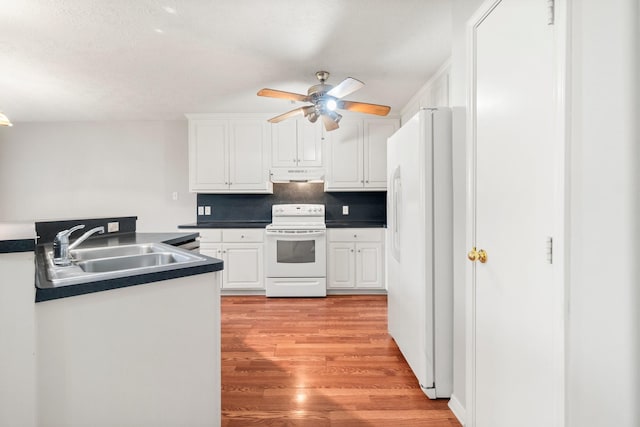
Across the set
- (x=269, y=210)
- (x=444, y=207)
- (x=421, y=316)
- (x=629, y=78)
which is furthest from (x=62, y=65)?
(x=629, y=78)

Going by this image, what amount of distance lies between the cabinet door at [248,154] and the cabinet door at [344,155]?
32.5 inches

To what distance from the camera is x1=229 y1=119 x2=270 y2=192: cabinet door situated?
423 centimetres

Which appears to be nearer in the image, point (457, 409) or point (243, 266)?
point (457, 409)

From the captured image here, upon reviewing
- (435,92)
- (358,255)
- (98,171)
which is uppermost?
(435,92)

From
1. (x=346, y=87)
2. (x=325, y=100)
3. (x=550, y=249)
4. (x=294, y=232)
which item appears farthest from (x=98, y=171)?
(x=550, y=249)

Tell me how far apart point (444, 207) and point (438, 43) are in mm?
1386

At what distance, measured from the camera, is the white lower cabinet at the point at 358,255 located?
4.05 meters

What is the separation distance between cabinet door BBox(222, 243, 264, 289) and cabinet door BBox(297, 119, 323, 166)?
128 cm

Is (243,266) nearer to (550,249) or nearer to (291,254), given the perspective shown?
(291,254)

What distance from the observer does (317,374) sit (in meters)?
2.18

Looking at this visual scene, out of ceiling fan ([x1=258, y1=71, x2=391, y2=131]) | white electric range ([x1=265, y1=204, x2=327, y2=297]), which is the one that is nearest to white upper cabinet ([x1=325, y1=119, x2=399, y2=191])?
white electric range ([x1=265, y1=204, x2=327, y2=297])

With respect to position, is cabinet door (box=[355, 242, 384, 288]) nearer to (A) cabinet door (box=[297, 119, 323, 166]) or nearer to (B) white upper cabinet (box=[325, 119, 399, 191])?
(B) white upper cabinet (box=[325, 119, 399, 191])

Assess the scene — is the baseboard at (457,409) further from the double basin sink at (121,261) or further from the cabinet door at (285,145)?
the cabinet door at (285,145)

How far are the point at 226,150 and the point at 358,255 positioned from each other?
216 cm
